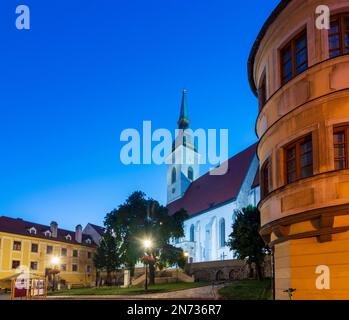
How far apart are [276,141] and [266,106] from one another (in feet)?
5.48

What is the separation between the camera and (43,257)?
7075 centimetres

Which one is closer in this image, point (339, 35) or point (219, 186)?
point (339, 35)

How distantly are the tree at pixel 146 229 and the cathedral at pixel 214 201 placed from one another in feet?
49.2

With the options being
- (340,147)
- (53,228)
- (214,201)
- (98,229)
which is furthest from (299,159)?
(98,229)

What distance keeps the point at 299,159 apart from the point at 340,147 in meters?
1.40

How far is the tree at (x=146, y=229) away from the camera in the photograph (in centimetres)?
4631

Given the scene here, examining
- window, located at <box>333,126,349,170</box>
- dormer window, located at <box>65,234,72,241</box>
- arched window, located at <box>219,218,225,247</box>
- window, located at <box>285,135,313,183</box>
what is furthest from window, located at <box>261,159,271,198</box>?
dormer window, located at <box>65,234,72,241</box>

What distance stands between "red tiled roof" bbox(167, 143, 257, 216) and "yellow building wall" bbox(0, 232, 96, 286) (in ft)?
70.1

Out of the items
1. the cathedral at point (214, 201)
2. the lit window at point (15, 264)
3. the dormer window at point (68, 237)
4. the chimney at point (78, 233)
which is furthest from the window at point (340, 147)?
the chimney at point (78, 233)

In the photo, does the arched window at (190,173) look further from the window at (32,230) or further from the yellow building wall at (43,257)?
the window at (32,230)

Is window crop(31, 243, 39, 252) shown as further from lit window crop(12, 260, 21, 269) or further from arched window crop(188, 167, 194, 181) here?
arched window crop(188, 167, 194, 181)

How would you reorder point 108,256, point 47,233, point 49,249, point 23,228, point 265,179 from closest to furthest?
1. point 265,179
2. point 108,256
3. point 23,228
4. point 49,249
5. point 47,233

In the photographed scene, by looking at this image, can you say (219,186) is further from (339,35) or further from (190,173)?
Answer: (339,35)
